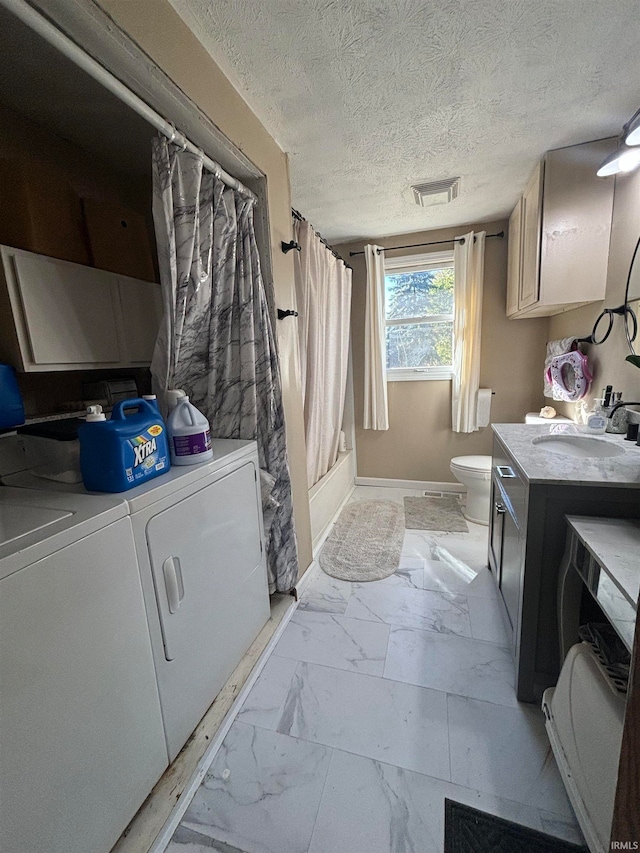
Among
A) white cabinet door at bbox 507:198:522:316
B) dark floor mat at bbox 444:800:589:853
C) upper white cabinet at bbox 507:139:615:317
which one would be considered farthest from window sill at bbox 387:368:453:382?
dark floor mat at bbox 444:800:589:853

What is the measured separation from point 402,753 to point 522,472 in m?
1.04

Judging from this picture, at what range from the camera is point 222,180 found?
130 cm

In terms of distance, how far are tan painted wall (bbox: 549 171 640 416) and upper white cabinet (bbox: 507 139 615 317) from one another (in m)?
0.05

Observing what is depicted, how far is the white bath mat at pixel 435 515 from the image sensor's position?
2570mm

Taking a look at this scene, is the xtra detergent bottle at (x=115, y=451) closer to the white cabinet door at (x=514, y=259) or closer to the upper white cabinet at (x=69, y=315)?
the upper white cabinet at (x=69, y=315)

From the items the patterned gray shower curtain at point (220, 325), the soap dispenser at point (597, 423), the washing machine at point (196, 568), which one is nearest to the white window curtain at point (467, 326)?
the soap dispenser at point (597, 423)

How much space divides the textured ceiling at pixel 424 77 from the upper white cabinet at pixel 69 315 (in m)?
0.87

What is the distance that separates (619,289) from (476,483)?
1441mm

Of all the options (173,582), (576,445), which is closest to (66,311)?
(173,582)

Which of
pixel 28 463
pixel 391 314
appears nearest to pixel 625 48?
pixel 391 314

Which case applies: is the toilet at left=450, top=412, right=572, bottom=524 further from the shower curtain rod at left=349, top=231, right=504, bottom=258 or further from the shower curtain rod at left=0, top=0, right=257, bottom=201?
the shower curtain rod at left=0, top=0, right=257, bottom=201

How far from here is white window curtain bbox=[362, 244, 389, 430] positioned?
2.94 metres

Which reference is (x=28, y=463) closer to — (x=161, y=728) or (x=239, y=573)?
(x=239, y=573)

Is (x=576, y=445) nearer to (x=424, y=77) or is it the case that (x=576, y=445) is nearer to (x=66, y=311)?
(x=424, y=77)
